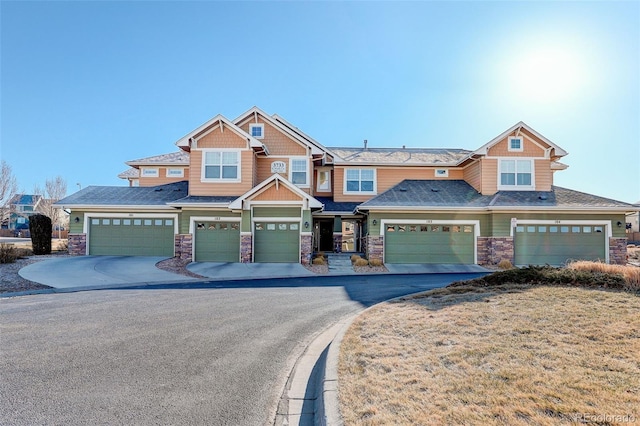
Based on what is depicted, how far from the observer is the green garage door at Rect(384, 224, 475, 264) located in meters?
19.8

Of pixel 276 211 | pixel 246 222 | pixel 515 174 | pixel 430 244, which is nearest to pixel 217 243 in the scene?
pixel 246 222

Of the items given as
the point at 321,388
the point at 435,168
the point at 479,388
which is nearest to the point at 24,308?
the point at 321,388

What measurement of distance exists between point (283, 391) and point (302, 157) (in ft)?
60.8

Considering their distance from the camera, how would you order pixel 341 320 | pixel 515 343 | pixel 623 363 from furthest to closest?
pixel 341 320
pixel 515 343
pixel 623 363

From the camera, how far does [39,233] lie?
19.8 metres

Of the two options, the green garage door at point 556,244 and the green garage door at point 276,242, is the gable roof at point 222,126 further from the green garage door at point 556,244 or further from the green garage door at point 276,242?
the green garage door at point 556,244

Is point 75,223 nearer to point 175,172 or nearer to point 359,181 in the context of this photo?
point 175,172

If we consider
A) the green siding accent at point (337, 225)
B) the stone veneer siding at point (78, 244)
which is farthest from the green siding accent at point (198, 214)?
the green siding accent at point (337, 225)

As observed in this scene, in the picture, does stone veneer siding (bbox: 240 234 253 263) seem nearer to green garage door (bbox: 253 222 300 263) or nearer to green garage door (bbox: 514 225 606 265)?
green garage door (bbox: 253 222 300 263)

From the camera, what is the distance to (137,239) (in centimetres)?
2031

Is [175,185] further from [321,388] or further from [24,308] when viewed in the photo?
[321,388]

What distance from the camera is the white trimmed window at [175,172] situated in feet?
81.5

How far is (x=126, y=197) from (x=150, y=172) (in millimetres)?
3979

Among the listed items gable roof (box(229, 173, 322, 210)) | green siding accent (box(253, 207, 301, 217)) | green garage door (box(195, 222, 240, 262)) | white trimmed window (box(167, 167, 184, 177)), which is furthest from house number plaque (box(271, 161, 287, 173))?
white trimmed window (box(167, 167, 184, 177))
